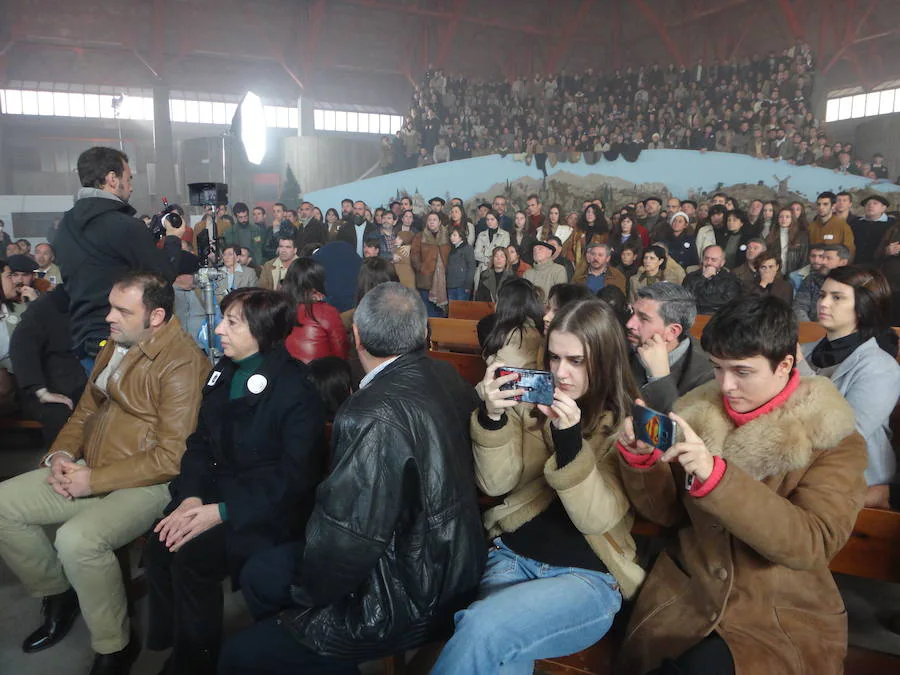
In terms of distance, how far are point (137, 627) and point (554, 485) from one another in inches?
80.2

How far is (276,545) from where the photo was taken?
6.75 ft

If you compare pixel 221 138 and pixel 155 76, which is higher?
pixel 155 76

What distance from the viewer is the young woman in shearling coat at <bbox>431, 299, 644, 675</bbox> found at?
1.51m

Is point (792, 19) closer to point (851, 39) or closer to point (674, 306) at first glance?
point (851, 39)

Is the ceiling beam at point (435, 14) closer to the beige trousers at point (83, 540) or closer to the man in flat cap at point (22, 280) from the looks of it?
the man in flat cap at point (22, 280)

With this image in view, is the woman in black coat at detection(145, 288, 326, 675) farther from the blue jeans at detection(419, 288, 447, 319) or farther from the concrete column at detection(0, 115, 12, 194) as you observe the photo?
the concrete column at detection(0, 115, 12, 194)

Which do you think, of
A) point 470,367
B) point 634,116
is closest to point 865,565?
point 470,367

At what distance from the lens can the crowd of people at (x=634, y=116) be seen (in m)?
9.24

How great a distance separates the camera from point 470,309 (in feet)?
19.6

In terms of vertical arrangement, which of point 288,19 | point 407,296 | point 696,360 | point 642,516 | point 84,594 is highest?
point 288,19

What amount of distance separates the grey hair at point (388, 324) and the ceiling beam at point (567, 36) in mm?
13487

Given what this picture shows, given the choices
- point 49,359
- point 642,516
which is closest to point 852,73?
point 642,516

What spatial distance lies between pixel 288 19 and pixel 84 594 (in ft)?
55.9

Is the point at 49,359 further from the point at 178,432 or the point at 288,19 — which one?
the point at 288,19
